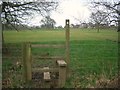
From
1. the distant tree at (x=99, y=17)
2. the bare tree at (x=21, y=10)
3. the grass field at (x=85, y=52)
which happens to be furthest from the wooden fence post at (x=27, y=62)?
the distant tree at (x=99, y=17)

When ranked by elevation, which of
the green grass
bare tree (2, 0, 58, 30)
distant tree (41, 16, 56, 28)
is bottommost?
the green grass

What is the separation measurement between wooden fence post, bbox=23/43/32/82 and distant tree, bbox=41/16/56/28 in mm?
422

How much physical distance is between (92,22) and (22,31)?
112 cm

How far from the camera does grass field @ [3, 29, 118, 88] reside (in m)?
5.04

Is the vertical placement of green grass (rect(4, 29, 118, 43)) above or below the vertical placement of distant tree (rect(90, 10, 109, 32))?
below

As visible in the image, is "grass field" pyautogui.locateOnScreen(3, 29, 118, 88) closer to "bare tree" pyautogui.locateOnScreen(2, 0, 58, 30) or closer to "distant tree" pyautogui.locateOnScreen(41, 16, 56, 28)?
"distant tree" pyautogui.locateOnScreen(41, 16, 56, 28)

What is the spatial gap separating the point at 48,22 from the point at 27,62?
73 centimetres

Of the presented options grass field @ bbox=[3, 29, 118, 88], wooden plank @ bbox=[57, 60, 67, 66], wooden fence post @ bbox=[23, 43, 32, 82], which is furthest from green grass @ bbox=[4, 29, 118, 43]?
wooden plank @ bbox=[57, 60, 67, 66]

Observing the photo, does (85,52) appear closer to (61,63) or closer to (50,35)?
(61,63)

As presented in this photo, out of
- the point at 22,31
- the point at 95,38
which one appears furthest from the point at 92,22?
the point at 22,31

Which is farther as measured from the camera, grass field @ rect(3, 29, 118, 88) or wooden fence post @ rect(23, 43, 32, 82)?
wooden fence post @ rect(23, 43, 32, 82)

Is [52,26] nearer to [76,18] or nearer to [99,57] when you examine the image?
[76,18]

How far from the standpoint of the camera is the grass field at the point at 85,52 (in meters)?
5.04

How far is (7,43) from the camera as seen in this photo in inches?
200
